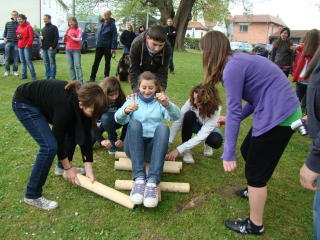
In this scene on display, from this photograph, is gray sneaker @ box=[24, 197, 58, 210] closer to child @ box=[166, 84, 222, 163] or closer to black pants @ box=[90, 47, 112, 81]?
child @ box=[166, 84, 222, 163]

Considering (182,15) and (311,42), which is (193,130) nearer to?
(311,42)

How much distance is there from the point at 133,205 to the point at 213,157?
1.76m

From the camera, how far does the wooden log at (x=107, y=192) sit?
10.2 feet

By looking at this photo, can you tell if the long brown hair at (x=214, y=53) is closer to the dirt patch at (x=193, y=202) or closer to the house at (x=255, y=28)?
the dirt patch at (x=193, y=202)

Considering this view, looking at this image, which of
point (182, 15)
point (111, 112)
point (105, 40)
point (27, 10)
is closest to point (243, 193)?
point (111, 112)

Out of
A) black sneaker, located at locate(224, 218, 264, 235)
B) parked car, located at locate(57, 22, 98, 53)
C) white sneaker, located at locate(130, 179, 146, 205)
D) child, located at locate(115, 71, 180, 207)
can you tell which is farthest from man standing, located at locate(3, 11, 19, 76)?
parked car, located at locate(57, 22, 98, 53)

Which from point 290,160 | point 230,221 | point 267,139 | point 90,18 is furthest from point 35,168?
point 90,18

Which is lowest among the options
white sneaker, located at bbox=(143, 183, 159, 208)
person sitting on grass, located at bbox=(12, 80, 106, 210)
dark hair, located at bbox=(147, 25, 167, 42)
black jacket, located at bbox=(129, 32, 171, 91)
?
white sneaker, located at bbox=(143, 183, 159, 208)

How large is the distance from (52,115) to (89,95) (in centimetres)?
49

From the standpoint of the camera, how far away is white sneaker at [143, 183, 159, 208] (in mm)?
2945

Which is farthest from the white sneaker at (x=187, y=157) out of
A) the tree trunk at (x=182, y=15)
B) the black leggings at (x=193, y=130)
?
the tree trunk at (x=182, y=15)

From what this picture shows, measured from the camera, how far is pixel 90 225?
287 cm

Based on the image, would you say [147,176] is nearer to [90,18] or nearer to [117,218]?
[117,218]

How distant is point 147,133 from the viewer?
3.61 meters
